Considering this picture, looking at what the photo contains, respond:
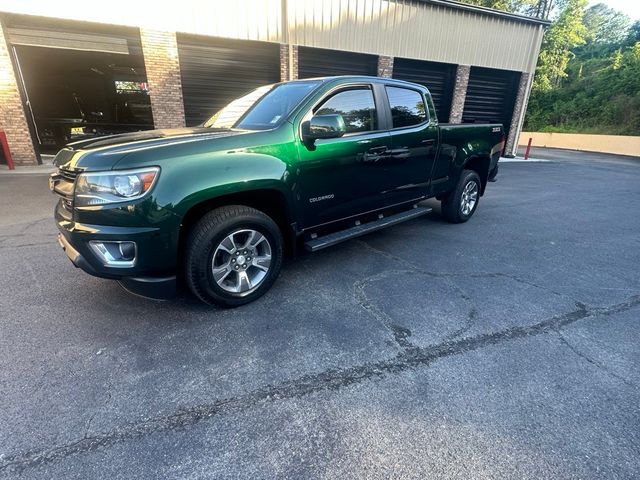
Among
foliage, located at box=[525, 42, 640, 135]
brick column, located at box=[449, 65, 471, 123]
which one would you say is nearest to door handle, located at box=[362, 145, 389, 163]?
brick column, located at box=[449, 65, 471, 123]

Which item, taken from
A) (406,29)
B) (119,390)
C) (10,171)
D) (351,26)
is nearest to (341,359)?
(119,390)

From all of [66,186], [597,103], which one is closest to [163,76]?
[66,186]

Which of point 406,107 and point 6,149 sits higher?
point 406,107

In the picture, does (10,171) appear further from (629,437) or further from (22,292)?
(629,437)

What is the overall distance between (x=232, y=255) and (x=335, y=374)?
52.7 inches

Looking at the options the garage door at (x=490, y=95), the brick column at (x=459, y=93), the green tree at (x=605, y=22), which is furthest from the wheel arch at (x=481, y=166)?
the green tree at (x=605, y=22)

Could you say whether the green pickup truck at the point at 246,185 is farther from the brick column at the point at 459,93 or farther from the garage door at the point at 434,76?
the brick column at the point at 459,93

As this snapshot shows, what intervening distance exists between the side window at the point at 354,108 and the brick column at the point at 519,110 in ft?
48.6

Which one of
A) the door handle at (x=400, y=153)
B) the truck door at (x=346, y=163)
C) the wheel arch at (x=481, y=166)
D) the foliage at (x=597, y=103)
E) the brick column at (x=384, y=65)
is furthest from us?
the foliage at (x=597, y=103)

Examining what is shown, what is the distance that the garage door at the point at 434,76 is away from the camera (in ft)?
41.9

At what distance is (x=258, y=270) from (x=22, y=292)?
90.0 inches

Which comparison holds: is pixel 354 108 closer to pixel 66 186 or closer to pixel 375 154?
pixel 375 154

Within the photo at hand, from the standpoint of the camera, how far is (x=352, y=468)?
5.54 ft

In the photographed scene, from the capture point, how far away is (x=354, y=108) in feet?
12.0
